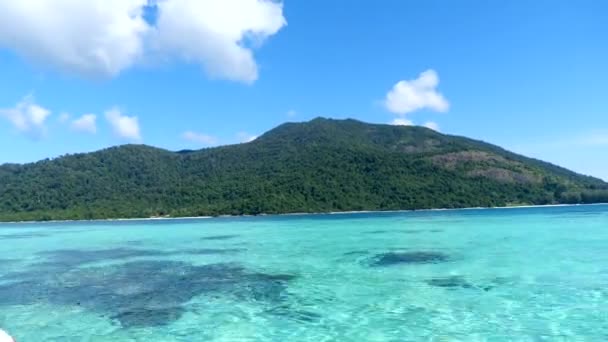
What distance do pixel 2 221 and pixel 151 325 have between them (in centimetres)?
11082

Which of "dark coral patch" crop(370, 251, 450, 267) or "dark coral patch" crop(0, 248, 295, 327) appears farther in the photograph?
"dark coral patch" crop(370, 251, 450, 267)

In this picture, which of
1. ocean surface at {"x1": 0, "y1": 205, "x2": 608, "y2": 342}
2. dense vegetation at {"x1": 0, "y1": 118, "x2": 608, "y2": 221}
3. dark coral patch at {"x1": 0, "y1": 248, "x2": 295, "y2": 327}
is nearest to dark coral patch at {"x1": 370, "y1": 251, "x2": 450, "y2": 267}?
ocean surface at {"x1": 0, "y1": 205, "x2": 608, "y2": 342}

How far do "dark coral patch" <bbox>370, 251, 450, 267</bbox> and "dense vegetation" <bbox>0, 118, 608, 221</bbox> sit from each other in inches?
3221

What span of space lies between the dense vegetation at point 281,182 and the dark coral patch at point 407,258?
268 ft

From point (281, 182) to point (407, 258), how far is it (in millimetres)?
96473

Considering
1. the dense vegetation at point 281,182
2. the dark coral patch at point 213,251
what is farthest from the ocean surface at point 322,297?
the dense vegetation at point 281,182

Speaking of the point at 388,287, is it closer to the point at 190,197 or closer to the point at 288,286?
the point at 288,286

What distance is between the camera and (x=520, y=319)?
501 inches

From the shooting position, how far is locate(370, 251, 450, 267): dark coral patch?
23828 mm

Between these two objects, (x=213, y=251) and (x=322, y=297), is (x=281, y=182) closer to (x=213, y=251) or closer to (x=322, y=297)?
(x=213, y=251)

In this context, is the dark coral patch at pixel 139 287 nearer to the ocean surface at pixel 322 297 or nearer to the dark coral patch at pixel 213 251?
the ocean surface at pixel 322 297

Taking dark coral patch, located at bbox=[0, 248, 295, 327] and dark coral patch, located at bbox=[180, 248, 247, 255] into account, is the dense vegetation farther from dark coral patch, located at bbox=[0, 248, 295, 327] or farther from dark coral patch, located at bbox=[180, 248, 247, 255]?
dark coral patch, located at bbox=[0, 248, 295, 327]

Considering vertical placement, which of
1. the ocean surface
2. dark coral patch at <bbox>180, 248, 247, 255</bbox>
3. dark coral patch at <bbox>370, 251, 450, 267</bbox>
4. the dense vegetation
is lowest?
the ocean surface

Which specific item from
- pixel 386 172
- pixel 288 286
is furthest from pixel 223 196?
pixel 288 286
